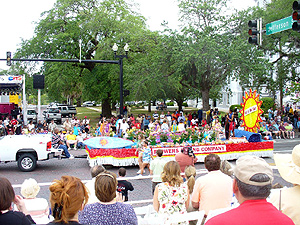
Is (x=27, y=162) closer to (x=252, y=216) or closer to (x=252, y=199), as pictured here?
(x=252, y=199)

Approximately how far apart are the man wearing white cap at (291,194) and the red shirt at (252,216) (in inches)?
36.5

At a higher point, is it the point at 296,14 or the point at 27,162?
the point at 296,14

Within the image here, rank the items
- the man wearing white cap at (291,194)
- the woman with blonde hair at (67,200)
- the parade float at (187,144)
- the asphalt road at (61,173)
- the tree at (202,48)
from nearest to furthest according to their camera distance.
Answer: the woman with blonde hair at (67,200)
the man wearing white cap at (291,194)
the asphalt road at (61,173)
the parade float at (187,144)
the tree at (202,48)

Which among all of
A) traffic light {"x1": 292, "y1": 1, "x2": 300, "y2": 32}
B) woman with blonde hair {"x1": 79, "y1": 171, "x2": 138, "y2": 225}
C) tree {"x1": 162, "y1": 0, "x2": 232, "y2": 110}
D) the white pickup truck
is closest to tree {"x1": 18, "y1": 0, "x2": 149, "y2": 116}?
tree {"x1": 162, "y1": 0, "x2": 232, "y2": 110}

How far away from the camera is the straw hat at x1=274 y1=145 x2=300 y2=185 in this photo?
11.0 feet

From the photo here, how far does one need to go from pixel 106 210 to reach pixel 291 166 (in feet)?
6.33

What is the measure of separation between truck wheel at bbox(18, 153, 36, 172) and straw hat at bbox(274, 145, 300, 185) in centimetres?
1121

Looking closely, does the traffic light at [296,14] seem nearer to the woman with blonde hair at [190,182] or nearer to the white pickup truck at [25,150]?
the woman with blonde hair at [190,182]

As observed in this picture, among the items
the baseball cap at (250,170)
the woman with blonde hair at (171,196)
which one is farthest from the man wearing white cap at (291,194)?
the woman with blonde hair at (171,196)

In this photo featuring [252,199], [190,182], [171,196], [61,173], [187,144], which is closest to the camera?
[252,199]

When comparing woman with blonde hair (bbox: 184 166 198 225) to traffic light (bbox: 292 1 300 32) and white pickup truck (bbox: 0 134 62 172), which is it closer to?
Result: traffic light (bbox: 292 1 300 32)

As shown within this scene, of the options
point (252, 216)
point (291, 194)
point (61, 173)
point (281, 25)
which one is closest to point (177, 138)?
point (61, 173)

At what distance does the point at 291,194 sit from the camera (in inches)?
132

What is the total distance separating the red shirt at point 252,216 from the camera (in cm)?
233
